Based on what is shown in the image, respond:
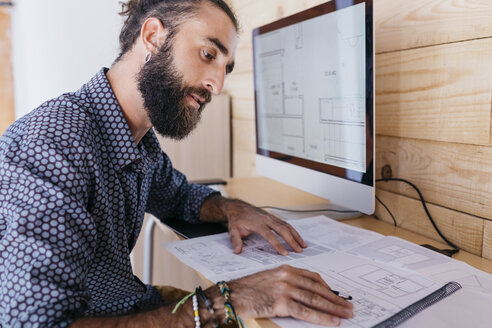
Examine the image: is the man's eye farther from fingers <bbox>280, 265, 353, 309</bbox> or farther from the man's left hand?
fingers <bbox>280, 265, 353, 309</bbox>

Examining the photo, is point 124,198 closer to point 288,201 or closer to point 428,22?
point 288,201

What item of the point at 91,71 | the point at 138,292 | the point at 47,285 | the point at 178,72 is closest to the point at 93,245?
the point at 47,285

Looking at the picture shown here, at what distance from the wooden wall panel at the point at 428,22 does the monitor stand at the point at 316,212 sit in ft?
1.48

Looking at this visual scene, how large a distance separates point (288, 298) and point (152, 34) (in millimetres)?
662

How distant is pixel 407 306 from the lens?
0.63m

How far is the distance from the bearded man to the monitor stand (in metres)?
0.18

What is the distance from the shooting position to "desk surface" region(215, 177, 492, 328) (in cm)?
87

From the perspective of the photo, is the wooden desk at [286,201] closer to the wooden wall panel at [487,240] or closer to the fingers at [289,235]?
the wooden wall panel at [487,240]

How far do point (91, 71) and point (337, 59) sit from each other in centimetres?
197

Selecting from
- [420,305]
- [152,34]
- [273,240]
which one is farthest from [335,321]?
[152,34]

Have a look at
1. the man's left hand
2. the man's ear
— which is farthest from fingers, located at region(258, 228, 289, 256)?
the man's ear

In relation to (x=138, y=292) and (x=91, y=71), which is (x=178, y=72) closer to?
(x=138, y=292)

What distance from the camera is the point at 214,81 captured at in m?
0.98

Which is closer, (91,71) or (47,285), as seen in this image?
(47,285)
